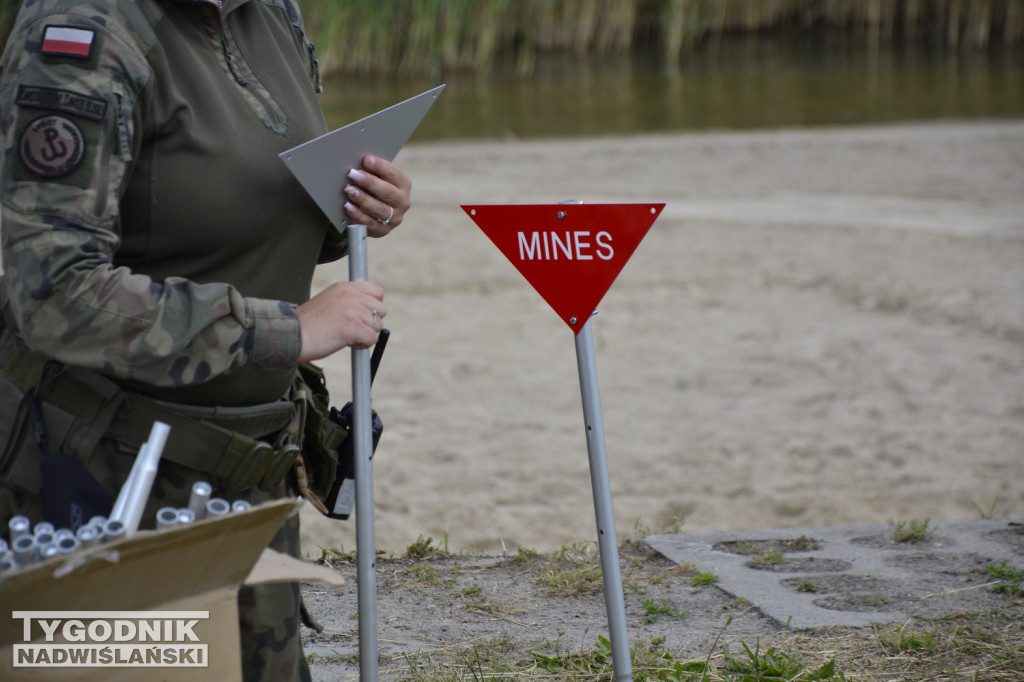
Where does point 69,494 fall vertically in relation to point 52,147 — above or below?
below

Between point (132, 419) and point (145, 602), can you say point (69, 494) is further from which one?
point (145, 602)

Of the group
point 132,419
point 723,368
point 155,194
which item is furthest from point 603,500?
point 723,368

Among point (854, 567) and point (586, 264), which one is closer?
point (586, 264)

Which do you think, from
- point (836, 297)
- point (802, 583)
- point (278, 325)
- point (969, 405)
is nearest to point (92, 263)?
point (278, 325)

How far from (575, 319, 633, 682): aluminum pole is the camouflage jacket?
1.98ft

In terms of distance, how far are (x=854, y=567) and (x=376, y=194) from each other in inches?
78.1

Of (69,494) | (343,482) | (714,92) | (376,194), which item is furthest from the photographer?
(714,92)

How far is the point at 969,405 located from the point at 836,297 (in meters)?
1.78

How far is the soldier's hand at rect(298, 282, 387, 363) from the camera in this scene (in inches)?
69.4

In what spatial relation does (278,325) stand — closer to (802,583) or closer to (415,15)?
(802,583)

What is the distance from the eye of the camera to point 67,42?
1593 mm

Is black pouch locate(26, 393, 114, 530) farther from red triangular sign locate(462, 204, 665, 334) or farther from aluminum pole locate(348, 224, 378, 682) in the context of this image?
red triangular sign locate(462, 204, 665, 334)

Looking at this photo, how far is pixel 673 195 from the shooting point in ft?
33.0

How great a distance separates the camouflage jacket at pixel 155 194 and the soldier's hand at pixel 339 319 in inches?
1.2
